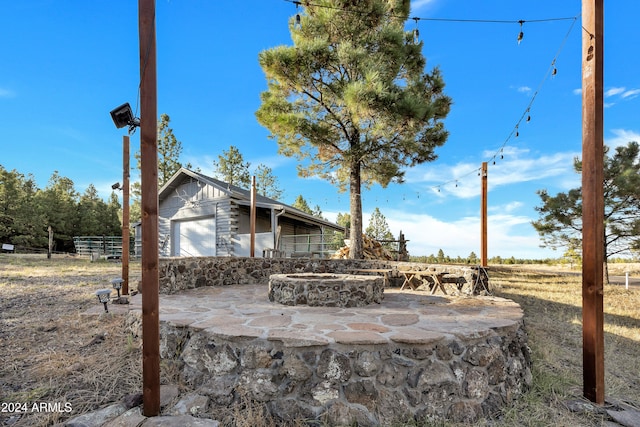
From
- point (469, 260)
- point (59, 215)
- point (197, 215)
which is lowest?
point (469, 260)

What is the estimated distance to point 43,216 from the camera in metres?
25.2

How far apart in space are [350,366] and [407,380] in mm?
542

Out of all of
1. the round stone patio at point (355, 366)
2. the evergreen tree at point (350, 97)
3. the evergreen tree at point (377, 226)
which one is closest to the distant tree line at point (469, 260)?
the evergreen tree at point (377, 226)

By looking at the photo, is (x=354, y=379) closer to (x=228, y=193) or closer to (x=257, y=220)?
(x=228, y=193)

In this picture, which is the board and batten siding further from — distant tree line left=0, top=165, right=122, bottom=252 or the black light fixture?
distant tree line left=0, top=165, right=122, bottom=252

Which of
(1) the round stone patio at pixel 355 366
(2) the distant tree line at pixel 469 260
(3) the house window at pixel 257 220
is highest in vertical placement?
(3) the house window at pixel 257 220

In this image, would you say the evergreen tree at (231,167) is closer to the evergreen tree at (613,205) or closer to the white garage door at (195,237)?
the white garage door at (195,237)

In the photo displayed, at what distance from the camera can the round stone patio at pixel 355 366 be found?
281 cm

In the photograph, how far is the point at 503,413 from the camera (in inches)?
121

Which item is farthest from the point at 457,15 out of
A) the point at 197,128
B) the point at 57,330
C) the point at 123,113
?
the point at 197,128

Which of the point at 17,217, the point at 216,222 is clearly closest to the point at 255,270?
the point at 216,222

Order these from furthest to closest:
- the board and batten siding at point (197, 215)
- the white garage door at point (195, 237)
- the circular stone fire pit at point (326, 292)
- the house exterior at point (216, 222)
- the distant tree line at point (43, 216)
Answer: the distant tree line at point (43, 216) → the white garage door at point (195, 237) → the board and batten siding at point (197, 215) → the house exterior at point (216, 222) → the circular stone fire pit at point (326, 292)

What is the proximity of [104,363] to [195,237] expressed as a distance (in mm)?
11921

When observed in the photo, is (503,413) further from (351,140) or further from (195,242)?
(195,242)
